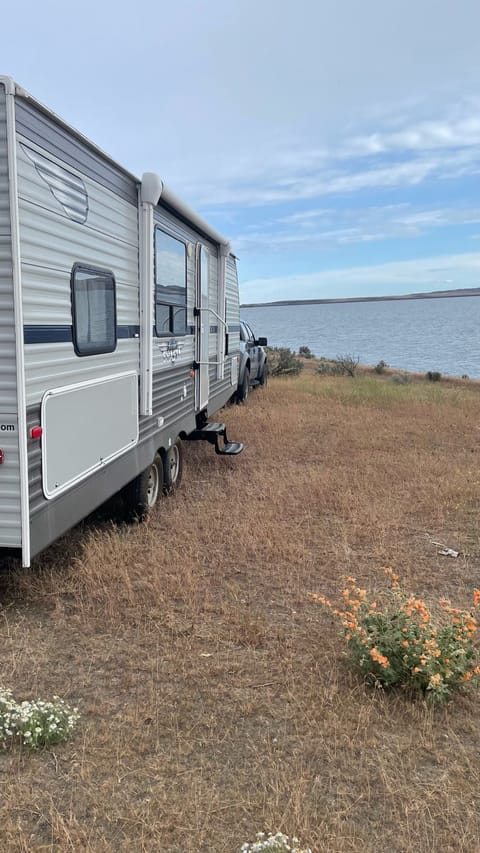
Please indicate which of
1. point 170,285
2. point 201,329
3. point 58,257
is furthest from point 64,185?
point 201,329

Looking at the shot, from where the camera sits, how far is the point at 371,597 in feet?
13.4

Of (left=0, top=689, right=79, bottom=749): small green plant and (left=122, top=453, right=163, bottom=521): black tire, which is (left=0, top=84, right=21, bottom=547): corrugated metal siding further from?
(left=122, top=453, right=163, bottom=521): black tire

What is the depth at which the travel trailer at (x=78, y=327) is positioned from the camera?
3105 millimetres

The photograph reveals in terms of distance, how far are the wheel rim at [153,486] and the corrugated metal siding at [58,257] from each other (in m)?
1.40

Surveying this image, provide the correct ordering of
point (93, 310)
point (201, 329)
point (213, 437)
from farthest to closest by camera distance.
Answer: point (213, 437)
point (201, 329)
point (93, 310)

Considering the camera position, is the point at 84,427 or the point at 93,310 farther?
the point at 93,310

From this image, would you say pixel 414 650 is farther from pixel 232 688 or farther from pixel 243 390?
pixel 243 390

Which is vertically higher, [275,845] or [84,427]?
[84,427]

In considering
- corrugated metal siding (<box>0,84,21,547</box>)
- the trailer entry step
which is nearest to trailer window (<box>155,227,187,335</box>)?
the trailer entry step

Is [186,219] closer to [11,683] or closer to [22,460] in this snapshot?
[22,460]

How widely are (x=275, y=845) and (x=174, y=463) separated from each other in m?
4.69

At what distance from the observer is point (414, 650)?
2.99 m

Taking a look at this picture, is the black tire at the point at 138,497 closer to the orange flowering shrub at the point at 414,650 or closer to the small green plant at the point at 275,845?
the orange flowering shrub at the point at 414,650

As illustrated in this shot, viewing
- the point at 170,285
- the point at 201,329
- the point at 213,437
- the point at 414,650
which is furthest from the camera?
the point at 213,437
